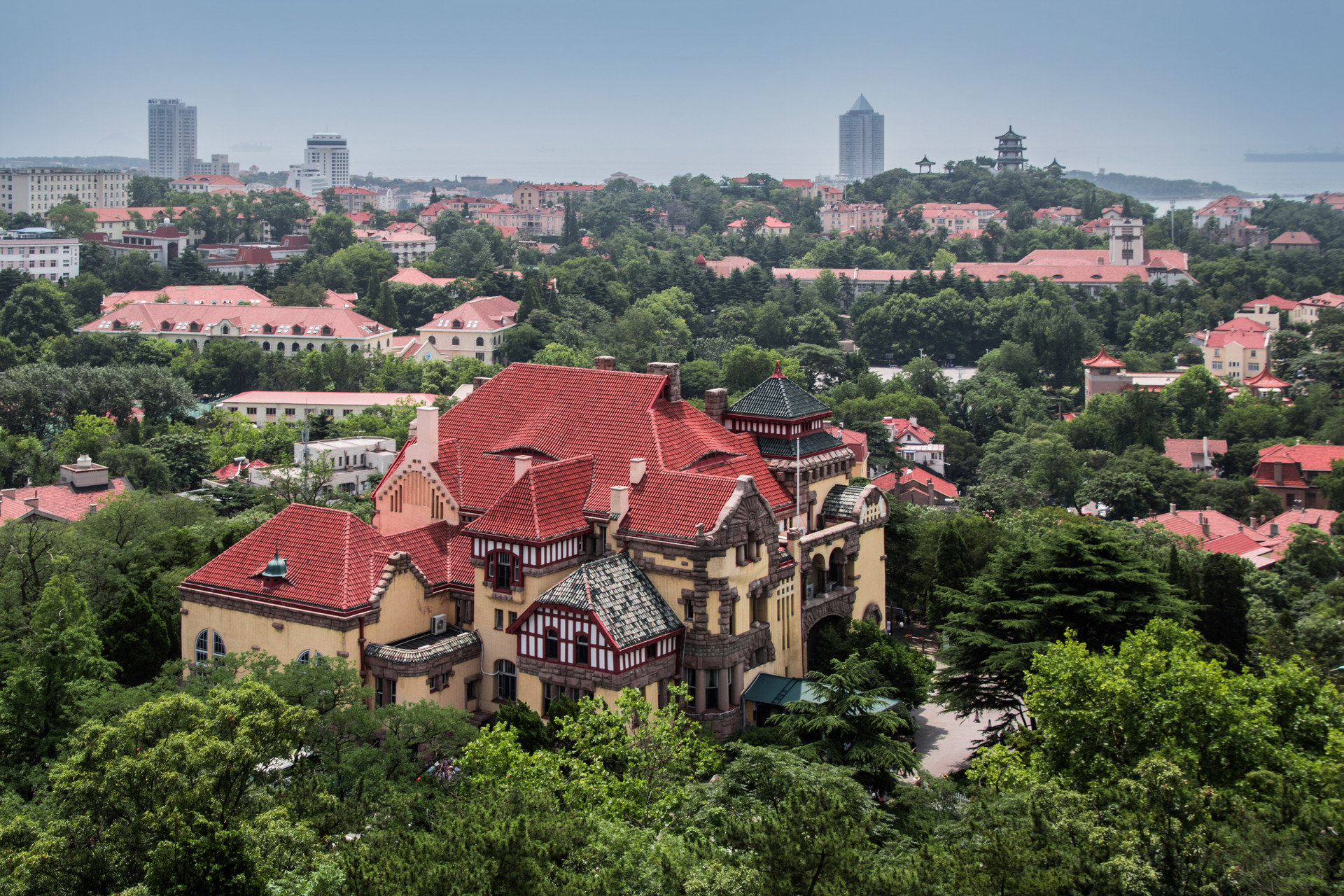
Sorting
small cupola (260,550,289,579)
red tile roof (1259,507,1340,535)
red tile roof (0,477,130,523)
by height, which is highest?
small cupola (260,550,289,579)

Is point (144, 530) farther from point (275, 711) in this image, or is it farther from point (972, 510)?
point (972, 510)

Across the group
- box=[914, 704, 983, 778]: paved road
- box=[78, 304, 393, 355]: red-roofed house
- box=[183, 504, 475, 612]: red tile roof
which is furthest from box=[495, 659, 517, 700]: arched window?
box=[78, 304, 393, 355]: red-roofed house

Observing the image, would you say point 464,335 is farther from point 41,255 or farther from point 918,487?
point 41,255

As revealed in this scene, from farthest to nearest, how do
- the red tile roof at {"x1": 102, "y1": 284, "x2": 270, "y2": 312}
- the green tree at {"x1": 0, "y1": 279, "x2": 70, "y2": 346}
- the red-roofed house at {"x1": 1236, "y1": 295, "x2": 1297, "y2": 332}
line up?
the red-roofed house at {"x1": 1236, "y1": 295, "x2": 1297, "y2": 332} → the red tile roof at {"x1": 102, "y1": 284, "x2": 270, "y2": 312} → the green tree at {"x1": 0, "y1": 279, "x2": 70, "y2": 346}

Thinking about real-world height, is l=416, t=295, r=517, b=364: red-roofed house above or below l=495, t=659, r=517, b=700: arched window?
above

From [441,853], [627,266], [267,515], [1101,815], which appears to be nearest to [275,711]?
[441,853]

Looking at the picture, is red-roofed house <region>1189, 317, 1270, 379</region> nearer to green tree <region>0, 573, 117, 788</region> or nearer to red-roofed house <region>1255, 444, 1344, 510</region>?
red-roofed house <region>1255, 444, 1344, 510</region>
